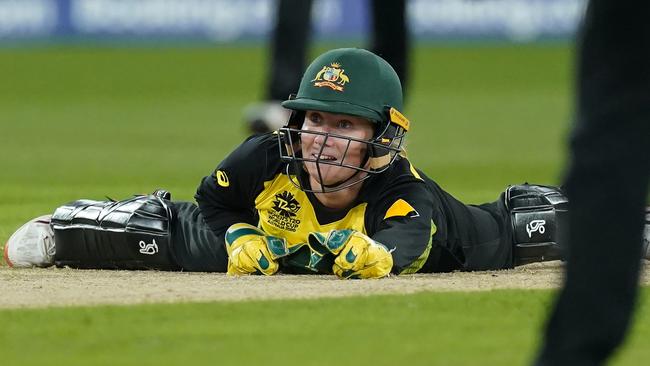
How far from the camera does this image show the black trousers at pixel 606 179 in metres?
2.95

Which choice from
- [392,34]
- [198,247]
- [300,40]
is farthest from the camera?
[300,40]

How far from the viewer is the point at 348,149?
5461 mm

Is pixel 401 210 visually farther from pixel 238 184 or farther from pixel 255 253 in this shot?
pixel 238 184

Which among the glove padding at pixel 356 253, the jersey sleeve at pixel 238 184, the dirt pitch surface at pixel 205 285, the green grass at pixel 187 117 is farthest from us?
the green grass at pixel 187 117

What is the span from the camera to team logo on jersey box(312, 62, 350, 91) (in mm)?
5516

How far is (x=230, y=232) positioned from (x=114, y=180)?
17.2ft

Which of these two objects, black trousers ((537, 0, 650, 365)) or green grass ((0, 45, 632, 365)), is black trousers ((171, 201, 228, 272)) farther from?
black trousers ((537, 0, 650, 365))

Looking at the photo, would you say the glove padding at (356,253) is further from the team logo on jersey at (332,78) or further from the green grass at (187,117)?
the green grass at (187,117)

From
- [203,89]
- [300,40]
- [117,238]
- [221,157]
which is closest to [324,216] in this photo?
[117,238]

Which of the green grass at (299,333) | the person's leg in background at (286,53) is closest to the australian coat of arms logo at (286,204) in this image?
the green grass at (299,333)

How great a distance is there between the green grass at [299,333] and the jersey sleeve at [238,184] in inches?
49.2

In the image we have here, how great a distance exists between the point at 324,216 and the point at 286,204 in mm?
167

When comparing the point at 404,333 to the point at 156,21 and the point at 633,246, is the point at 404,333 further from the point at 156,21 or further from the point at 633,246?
the point at 156,21

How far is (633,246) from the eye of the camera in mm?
3010
